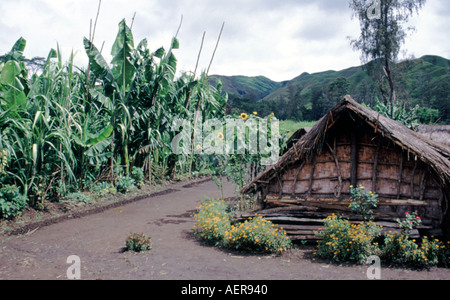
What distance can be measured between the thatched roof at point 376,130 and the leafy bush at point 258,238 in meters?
1.35

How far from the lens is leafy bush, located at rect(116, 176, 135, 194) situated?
10.2 meters

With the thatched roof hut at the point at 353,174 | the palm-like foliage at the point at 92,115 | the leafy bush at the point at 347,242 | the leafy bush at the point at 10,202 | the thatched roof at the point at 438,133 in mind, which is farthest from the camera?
the thatched roof at the point at 438,133

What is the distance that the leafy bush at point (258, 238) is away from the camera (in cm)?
557

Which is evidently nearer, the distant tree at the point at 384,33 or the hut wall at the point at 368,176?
the hut wall at the point at 368,176

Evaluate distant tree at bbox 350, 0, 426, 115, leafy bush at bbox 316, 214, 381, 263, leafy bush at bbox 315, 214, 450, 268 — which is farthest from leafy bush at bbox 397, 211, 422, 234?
distant tree at bbox 350, 0, 426, 115

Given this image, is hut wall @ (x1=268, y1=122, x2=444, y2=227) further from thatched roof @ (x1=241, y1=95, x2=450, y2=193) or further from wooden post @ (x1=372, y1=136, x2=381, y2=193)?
thatched roof @ (x1=241, y1=95, x2=450, y2=193)

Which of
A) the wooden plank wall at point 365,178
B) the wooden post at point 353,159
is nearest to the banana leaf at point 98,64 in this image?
the wooden plank wall at point 365,178

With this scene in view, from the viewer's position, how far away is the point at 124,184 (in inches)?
402

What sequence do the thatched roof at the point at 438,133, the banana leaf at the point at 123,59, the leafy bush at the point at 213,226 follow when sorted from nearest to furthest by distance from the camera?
the leafy bush at the point at 213,226, the banana leaf at the point at 123,59, the thatched roof at the point at 438,133

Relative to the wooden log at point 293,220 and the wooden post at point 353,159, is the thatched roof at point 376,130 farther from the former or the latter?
Answer: the wooden log at point 293,220

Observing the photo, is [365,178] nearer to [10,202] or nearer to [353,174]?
[353,174]

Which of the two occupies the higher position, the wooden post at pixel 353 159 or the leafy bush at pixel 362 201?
the wooden post at pixel 353 159

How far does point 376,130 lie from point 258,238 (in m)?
2.71
